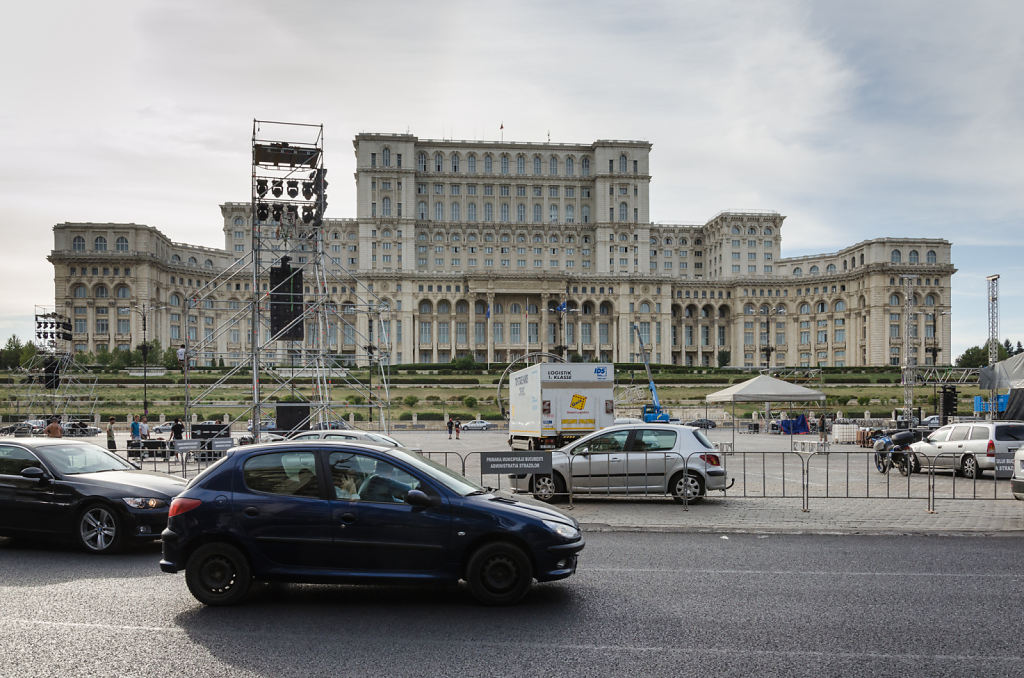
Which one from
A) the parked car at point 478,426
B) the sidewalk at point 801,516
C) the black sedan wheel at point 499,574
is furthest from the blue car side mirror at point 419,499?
the parked car at point 478,426

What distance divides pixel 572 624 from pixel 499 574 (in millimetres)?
940

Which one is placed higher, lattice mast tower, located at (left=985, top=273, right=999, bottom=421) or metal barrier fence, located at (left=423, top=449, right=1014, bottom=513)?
lattice mast tower, located at (left=985, top=273, right=999, bottom=421)

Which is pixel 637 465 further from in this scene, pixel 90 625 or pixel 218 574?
pixel 90 625

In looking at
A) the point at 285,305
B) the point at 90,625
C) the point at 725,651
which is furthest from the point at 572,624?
the point at 285,305

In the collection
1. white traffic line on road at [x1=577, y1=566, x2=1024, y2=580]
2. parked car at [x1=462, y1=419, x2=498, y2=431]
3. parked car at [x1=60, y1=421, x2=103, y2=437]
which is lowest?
parked car at [x1=462, y1=419, x2=498, y2=431]

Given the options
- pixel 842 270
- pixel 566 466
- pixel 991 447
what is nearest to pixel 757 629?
pixel 566 466

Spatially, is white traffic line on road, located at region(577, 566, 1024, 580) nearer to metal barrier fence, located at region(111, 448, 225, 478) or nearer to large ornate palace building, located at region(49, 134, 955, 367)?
metal barrier fence, located at region(111, 448, 225, 478)

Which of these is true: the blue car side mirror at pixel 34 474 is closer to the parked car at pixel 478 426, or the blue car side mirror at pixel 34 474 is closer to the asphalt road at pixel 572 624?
the asphalt road at pixel 572 624

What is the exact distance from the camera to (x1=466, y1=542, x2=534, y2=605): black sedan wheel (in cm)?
762

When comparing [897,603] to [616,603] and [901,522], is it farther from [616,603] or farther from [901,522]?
[901,522]

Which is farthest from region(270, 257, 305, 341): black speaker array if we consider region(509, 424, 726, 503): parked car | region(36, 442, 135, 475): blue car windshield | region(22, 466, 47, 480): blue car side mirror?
region(22, 466, 47, 480): blue car side mirror

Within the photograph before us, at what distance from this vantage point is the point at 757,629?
22.7ft

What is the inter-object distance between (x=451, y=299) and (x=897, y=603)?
11335 centimetres

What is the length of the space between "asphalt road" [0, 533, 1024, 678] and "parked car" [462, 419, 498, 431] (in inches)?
1646
